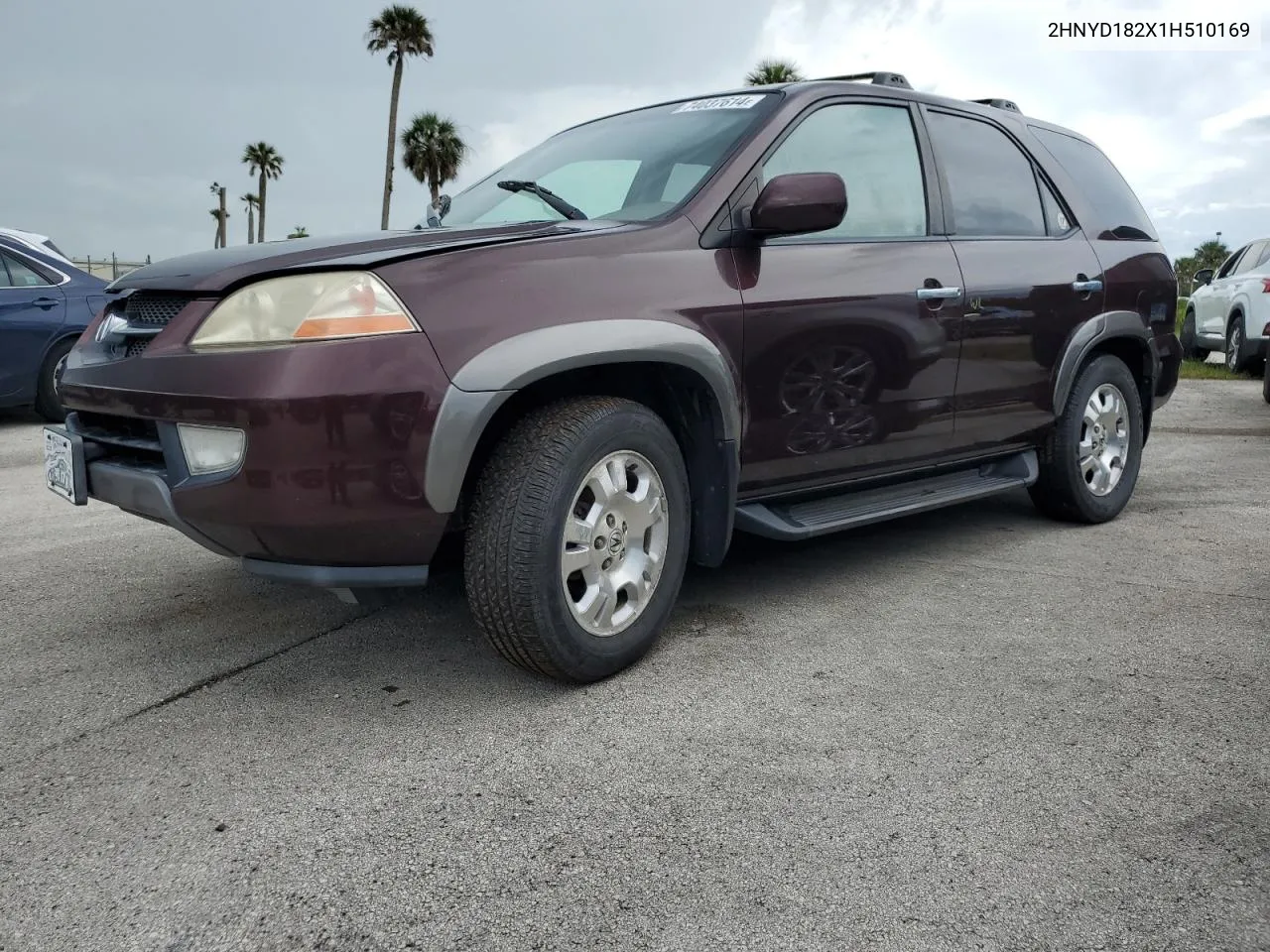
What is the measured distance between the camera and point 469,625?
11.0 feet

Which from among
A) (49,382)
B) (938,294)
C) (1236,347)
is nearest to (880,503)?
(938,294)

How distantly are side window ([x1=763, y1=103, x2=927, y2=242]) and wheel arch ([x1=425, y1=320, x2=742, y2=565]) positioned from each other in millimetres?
694

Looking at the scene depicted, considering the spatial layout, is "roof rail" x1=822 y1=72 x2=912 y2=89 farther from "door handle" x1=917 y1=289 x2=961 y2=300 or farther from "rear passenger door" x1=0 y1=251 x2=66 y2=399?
"rear passenger door" x1=0 y1=251 x2=66 y2=399

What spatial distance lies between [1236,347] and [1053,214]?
8.73 meters

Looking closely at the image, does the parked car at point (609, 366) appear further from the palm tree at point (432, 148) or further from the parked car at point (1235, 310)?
the palm tree at point (432, 148)

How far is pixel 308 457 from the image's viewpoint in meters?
2.45

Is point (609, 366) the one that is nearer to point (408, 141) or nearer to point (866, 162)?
point (866, 162)

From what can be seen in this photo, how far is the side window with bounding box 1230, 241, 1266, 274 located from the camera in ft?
39.9

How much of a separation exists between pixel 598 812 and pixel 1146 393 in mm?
3875

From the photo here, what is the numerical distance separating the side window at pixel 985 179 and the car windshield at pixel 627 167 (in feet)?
2.86

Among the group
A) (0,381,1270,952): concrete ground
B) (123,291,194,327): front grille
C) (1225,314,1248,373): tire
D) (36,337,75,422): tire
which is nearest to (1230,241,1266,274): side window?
(1225,314,1248,373): tire

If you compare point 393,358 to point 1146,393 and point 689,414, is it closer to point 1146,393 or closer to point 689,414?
point 689,414

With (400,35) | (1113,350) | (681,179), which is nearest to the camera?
(681,179)

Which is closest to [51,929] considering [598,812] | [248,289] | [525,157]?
[598,812]
